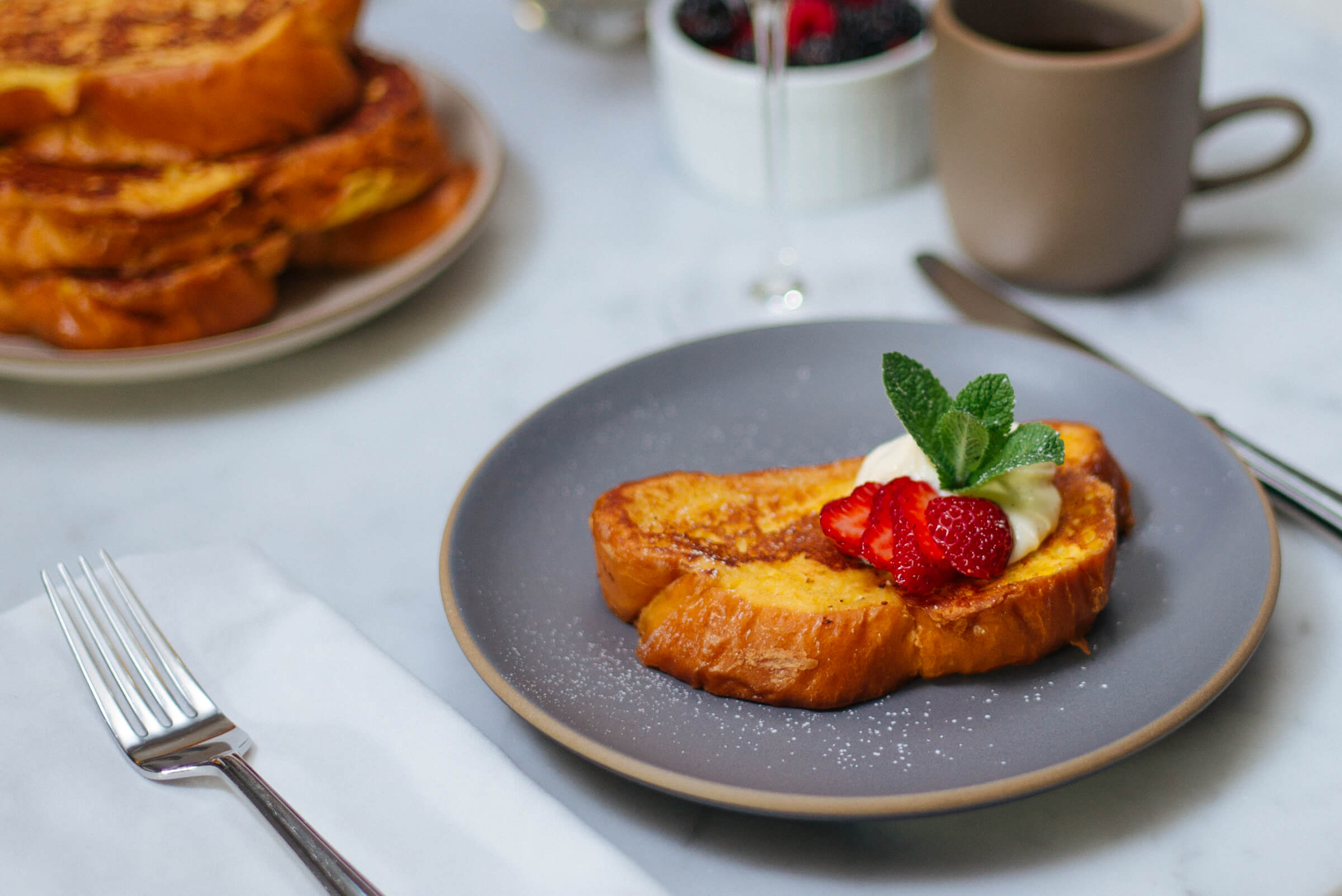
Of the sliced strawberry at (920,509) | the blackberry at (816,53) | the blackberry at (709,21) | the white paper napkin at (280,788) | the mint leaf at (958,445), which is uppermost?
the blackberry at (709,21)

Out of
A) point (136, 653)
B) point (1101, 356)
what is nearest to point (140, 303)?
point (136, 653)

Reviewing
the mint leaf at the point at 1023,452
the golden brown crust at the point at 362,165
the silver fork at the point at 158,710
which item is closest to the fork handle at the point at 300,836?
the silver fork at the point at 158,710

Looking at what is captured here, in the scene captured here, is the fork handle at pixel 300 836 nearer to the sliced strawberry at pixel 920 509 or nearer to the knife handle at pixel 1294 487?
the sliced strawberry at pixel 920 509

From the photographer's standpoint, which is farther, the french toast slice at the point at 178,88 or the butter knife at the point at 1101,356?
the french toast slice at the point at 178,88

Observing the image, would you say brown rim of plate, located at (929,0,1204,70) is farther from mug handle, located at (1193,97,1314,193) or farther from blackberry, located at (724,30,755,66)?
blackberry, located at (724,30,755,66)

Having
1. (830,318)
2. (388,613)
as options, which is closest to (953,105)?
(830,318)

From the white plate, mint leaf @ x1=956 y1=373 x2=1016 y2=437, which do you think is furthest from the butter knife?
the white plate
